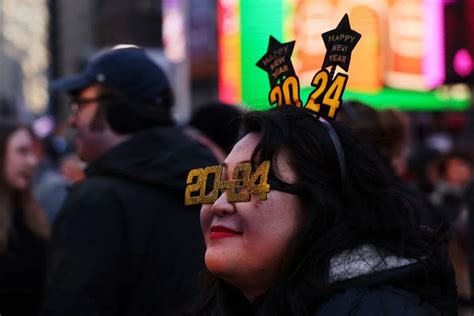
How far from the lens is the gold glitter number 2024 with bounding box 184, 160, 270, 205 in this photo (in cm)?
229

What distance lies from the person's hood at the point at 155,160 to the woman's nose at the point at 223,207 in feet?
4.60

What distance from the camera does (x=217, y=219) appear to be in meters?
2.35

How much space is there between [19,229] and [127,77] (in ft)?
4.44

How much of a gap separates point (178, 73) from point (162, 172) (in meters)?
10.5

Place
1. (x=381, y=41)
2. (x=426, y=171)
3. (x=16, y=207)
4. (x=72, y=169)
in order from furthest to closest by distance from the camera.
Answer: (x=381, y=41), (x=426, y=171), (x=72, y=169), (x=16, y=207)

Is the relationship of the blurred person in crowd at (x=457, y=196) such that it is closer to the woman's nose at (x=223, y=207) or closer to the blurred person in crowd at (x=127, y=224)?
the blurred person in crowd at (x=127, y=224)

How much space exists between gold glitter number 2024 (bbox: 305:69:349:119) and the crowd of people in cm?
6

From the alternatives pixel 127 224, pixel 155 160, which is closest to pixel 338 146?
pixel 127 224

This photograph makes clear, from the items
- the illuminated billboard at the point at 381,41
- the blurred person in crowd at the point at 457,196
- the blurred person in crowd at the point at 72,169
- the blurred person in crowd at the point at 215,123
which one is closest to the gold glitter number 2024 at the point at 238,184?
the blurred person in crowd at the point at 215,123

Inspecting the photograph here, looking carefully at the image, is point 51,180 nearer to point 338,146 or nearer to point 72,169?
point 72,169

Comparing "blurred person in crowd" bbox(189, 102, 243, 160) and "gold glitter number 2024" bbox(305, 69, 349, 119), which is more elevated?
"gold glitter number 2024" bbox(305, 69, 349, 119)

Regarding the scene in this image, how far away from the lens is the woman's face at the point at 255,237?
7.47 ft

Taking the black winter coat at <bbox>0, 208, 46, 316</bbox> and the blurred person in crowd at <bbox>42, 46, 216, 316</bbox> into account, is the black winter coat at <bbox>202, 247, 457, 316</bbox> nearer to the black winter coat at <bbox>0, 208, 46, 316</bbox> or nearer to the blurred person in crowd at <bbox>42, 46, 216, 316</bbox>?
the blurred person in crowd at <bbox>42, 46, 216, 316</bbox>

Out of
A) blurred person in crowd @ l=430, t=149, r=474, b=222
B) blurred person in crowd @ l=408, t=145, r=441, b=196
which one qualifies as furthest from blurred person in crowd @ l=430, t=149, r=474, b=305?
blurred person in crowd @ l=408, t=145, r=441, b=196
